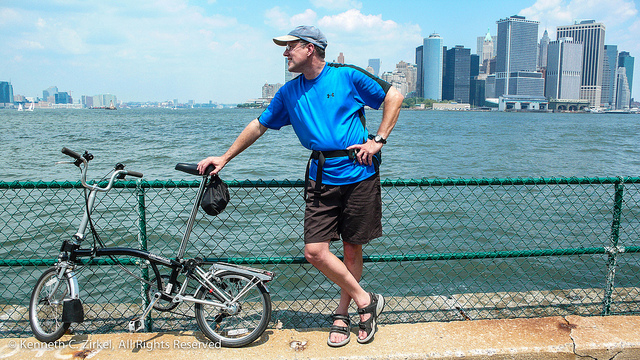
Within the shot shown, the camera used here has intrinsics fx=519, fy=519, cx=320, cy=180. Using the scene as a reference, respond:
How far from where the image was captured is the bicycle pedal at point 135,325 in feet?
11.3

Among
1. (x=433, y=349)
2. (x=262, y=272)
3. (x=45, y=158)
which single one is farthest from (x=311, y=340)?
(x=45, y=158)

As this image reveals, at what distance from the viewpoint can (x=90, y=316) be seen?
15.6 feet

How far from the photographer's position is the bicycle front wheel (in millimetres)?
3590

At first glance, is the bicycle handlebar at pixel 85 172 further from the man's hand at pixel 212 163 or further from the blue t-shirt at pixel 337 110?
the blue t-shirt at pixel 337 110

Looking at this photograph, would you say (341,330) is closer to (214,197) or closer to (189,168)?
(214,197)

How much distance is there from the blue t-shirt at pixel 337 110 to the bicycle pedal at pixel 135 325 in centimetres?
159

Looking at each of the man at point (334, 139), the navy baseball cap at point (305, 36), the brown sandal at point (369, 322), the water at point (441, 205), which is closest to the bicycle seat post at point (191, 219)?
the man at point (334, 139)

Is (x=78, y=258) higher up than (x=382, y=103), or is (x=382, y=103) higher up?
(x=382, y=103)

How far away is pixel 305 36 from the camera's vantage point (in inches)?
A: 129

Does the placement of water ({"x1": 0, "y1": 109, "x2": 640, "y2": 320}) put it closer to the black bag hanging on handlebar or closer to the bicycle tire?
the bicycle tire

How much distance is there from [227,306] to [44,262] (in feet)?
4.95

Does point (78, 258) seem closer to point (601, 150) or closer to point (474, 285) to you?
point (474, 285)

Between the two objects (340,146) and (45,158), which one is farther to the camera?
(45,158)

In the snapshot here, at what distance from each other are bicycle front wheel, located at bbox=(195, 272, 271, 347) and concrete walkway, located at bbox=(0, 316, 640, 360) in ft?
0.26
